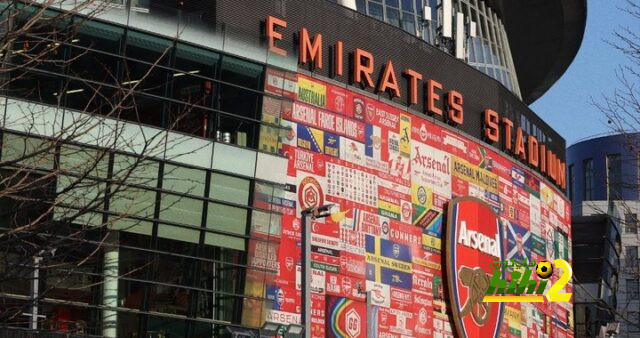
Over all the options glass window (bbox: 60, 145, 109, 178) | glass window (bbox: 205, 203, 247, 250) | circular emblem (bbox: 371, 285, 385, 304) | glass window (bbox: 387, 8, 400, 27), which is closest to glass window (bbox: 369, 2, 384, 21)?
glass window (bbox: 387, 8, 400, 27)

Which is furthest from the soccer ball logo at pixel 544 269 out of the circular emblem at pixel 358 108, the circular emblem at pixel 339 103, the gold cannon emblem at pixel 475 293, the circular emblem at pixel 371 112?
the circular emblem at pixel 339 103

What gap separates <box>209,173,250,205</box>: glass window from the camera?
130ft

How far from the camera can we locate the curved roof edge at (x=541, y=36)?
72.3 metres

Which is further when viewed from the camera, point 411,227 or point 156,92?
point 411,227

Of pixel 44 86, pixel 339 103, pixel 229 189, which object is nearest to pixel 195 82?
pixel 229 189

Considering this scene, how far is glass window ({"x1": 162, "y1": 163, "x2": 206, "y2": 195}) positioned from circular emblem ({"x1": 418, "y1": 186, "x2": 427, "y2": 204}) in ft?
44.5

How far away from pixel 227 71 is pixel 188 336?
7.83 m

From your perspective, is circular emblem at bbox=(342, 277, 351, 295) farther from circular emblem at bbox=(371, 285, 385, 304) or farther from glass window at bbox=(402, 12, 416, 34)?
glass window at bbox=(402, 12, 416, 34)

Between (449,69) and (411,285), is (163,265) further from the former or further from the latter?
(449,69)

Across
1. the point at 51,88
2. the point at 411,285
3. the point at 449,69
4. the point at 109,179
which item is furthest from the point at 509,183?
the point at 109,179

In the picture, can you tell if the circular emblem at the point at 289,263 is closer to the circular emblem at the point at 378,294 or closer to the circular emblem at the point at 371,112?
the circular emblem at the point at 378,294

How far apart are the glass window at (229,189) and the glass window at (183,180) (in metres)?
0.41

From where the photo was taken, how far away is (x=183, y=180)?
125ft

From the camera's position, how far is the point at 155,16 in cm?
3909
